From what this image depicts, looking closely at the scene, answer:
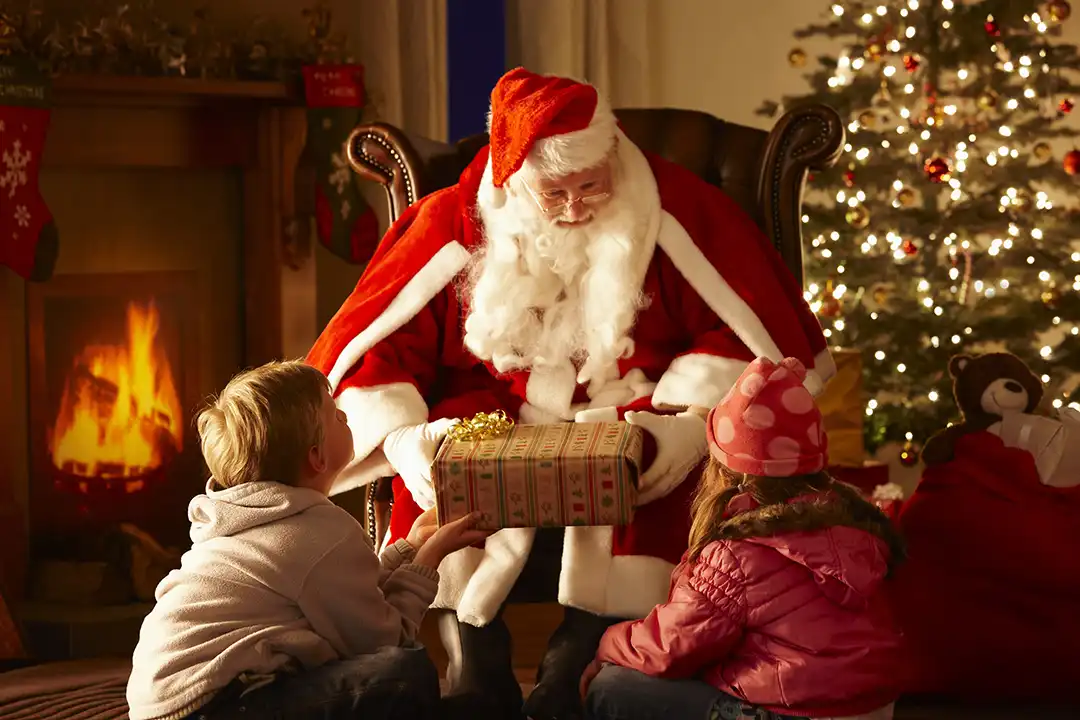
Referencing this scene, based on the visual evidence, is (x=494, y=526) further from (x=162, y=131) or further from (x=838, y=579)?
(x=162, y=131)

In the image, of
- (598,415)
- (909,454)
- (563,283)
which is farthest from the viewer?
(909,454)

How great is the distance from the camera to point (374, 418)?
2936 millimetres

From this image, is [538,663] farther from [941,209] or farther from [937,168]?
[941,209]

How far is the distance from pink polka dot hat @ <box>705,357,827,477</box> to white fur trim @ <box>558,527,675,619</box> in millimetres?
459

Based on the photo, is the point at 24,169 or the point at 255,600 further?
the point at 24,169

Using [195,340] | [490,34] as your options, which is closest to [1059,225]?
[490,34]

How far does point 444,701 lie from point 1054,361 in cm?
328

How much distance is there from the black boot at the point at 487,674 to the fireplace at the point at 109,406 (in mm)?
2063

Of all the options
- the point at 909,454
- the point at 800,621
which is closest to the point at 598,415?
the point at 800,621

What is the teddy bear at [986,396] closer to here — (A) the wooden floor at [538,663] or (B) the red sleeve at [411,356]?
(A) the wooden floor at [538,663]

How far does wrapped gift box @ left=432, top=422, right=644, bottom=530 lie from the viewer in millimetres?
2500

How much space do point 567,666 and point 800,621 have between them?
61 centimetres

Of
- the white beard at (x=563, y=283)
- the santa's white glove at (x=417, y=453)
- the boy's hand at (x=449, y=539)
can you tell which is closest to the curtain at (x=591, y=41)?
the white beard at (x=563, y=283)

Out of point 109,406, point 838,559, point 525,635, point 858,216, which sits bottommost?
point 525,635
